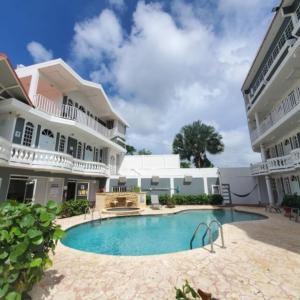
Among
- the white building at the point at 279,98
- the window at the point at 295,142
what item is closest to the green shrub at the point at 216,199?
the white building at the point at 279,98

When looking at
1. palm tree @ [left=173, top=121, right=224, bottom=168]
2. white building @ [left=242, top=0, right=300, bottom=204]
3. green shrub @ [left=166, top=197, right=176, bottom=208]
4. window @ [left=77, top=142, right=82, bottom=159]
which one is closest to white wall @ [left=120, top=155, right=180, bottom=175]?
green shrub @ [left=166, top=197, right=176, bottom=208]

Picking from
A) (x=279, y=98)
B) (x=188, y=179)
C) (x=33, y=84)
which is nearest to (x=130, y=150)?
(x=188, y=179)

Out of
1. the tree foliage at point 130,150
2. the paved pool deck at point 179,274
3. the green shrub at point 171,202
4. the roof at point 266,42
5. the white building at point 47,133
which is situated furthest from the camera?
the tree foliage at point 130,150

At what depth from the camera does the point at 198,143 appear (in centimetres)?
3288

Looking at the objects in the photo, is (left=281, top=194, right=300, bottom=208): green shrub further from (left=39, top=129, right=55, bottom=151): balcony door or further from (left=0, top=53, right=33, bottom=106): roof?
(left=0, top=53, right=33, bottom=106): roof

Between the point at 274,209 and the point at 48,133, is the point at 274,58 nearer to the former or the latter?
the point at 274,209

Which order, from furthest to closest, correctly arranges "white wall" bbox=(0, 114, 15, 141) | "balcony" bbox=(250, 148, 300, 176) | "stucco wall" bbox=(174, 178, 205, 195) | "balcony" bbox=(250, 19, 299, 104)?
1. "stucco wall" bbox=(174, 178, 205, 195)
2. "balcony" bbox=(250, 19, 299, 104)
3. "balcony" bbox=(250, 148, 300, 176)
4. "white wall" bbox=(0, 114, 15, 141)

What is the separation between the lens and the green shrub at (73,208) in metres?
13.2

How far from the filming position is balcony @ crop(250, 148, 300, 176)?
1256 cm

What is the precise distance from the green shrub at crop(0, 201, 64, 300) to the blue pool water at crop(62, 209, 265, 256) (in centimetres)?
472

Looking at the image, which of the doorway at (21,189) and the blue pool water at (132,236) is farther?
the doorway at (21,189)

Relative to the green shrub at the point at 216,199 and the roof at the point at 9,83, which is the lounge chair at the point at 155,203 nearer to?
the green shrub at the point at 216,199

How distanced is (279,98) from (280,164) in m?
6.43

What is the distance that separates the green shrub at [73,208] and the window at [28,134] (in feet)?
16.3
